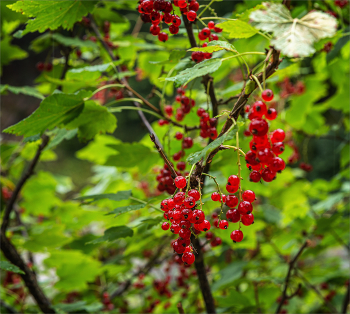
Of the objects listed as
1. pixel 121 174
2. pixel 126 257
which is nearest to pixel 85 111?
pixel 126 257

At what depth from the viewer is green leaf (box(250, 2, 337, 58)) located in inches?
15.5

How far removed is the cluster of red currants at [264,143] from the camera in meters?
0.41

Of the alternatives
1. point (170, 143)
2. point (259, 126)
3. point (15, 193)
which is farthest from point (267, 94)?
point (15, 193)

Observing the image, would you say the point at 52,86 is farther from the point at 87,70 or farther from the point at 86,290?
the point at 86,290

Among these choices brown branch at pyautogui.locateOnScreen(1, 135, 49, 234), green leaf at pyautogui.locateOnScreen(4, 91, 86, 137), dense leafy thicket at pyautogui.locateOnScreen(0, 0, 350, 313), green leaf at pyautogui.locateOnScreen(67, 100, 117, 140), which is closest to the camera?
dense leafy thicket at pyautogui.locateOnScreen(0, 0, 350, 313)

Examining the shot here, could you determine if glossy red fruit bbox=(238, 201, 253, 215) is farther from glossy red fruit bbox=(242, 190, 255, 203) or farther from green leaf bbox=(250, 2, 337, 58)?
green leaf bbox=(250, 2, 337, 58)

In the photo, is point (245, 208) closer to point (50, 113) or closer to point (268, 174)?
point (268, 174)

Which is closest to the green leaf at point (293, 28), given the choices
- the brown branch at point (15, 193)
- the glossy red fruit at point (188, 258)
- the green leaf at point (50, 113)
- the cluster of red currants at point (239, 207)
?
the cluster of red currants at point (239, 207)

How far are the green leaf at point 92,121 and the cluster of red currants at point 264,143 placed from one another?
47 centimetres

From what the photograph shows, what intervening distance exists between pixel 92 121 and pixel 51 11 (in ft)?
0.95

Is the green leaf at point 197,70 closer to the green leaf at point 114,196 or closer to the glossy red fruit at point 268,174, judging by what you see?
the glossy red fruit at point 268,174

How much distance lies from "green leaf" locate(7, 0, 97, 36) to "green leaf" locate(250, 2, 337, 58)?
511 millimetres

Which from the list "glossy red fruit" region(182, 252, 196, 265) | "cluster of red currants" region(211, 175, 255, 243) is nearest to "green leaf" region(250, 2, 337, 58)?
"cluster of red currants" region(211, 175, 255, 243)

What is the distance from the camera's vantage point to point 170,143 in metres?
0.96
